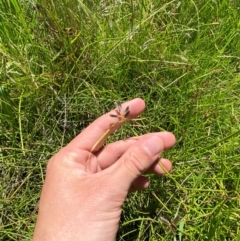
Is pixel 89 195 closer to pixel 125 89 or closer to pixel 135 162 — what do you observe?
pixel 135 162

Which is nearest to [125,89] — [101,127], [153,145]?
[101,127]

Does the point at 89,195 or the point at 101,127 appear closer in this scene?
the point at 89,195

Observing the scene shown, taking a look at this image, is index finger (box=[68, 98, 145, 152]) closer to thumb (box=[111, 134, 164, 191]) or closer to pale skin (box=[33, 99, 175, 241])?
pale skin (box=[33, 99, 175, 241])

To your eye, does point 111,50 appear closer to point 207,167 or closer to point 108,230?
point 207,167

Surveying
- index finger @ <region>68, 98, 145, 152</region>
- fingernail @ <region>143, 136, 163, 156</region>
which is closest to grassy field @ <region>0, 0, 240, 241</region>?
index finger @ <region>68, 98, 145, 152</region>

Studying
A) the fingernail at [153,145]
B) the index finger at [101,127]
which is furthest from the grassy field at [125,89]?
the fingernail at [153,145]

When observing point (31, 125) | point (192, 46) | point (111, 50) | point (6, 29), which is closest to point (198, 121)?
point (192, 46)

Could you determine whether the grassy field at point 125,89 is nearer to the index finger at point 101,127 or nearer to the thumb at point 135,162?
the index finger at point 101,127
